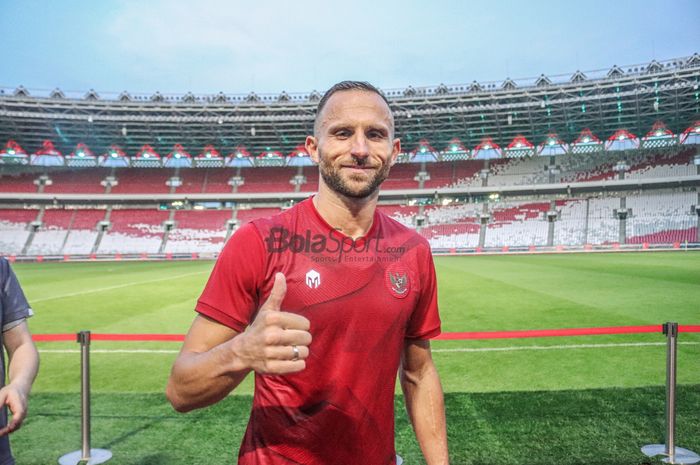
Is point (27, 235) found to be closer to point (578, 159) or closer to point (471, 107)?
point (471, 107)

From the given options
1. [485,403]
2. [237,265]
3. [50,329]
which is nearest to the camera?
[237,265]

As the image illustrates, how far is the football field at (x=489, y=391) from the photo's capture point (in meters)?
5.04

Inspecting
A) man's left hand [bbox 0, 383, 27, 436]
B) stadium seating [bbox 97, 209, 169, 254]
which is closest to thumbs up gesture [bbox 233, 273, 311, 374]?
man's left hand [bbox 0, 383, 27, 436]

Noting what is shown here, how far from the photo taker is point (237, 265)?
1.96 meters

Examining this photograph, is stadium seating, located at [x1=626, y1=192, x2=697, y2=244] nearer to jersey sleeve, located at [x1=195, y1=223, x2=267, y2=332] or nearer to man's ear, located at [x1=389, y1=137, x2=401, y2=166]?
man's ear, located at [x1=389, y1=137, x2=401, y2=166]

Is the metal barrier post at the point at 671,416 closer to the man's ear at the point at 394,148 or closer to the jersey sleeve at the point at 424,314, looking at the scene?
the jersey sleeve at the point at 424,314

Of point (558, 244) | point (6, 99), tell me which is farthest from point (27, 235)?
point (558, 244)

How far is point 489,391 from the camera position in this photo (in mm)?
6895

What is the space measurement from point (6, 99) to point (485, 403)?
51916mm

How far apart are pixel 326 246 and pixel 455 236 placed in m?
48.8

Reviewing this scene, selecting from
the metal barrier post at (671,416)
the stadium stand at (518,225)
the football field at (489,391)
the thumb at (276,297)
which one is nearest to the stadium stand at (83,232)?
the football field at (489,391)

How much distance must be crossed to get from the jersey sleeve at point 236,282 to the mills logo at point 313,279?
200 mm

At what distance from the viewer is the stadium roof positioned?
40.0 metres

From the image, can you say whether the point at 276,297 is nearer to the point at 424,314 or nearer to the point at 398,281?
the point at 398,281
